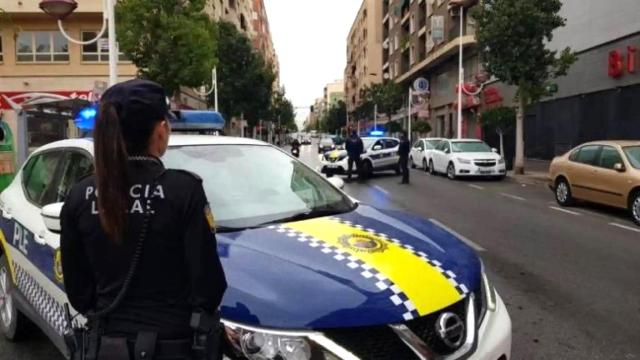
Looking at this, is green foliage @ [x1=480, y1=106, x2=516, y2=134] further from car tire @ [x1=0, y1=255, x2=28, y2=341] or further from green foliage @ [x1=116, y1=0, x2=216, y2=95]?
car tire @ [x1=0, y1=255, x2=28, y2=341]

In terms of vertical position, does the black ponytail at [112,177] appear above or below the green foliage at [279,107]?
below

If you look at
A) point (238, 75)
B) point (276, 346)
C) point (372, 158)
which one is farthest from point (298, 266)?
point (238, 75)

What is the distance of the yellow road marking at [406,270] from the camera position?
9.19 ft

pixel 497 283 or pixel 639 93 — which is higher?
pixel 639 93

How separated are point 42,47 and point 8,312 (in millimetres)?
37040

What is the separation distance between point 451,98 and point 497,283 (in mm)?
43214

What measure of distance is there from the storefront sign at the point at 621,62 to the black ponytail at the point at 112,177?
23.9m

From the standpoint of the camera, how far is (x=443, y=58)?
48.7 meters

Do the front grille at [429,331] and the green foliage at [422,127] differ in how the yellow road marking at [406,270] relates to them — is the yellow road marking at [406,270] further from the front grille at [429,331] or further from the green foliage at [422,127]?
the green foliage at [422,127]

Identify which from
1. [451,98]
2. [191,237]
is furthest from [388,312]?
[451,98]

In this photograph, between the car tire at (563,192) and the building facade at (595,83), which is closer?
the car tire at (563,192)

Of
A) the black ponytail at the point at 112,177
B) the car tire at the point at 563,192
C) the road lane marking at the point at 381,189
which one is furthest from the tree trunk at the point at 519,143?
the black ponytail at the point at 112,177

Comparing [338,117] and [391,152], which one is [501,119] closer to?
[391,152]

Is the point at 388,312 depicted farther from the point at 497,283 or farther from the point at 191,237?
the point at 497,283
